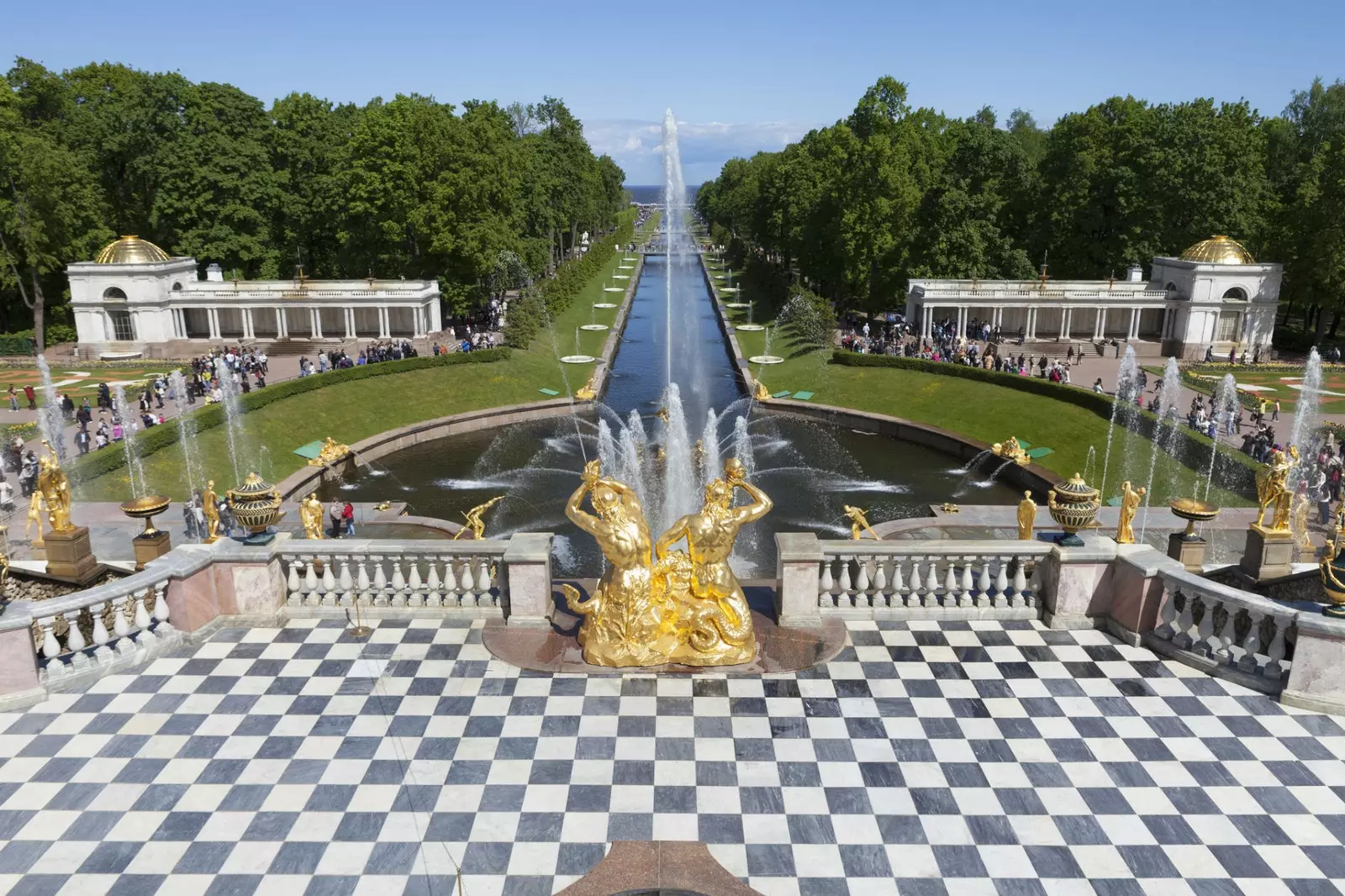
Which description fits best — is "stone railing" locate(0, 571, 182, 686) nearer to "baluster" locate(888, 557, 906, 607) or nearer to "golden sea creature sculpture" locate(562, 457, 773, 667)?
"golden sea creature sculpture" locate(562, 457, 773, 667)

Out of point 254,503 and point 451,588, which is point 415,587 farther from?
point 254,503

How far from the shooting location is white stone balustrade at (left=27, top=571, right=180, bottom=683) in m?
12.8

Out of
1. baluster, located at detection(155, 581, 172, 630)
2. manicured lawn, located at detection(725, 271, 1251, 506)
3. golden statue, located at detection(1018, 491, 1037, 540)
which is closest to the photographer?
baluster, located at detection(155, 581, 172, 630)

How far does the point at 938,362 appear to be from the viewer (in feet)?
168

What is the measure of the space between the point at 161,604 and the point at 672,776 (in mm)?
8324

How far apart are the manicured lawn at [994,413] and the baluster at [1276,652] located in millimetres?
22352

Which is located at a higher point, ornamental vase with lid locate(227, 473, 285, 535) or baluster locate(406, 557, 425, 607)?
ornamental vase with lid locate(227, 473, 285, 535)

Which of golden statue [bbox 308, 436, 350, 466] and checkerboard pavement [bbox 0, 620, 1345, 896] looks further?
golden statue [bbox 308, 436, 350, 466]

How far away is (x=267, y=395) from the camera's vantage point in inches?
1683

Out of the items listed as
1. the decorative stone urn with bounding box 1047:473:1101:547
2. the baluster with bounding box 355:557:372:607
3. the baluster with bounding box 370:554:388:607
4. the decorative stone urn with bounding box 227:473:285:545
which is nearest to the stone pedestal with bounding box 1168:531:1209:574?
the decorative stone urn with bounding box 1047:473:1101:547

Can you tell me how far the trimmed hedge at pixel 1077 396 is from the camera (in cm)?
3338

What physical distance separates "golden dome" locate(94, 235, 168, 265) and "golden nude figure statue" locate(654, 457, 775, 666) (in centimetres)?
5829

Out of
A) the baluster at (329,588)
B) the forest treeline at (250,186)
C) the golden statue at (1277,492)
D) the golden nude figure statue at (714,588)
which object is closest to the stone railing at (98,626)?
the baluster at (329,588)

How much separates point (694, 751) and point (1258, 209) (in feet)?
225
